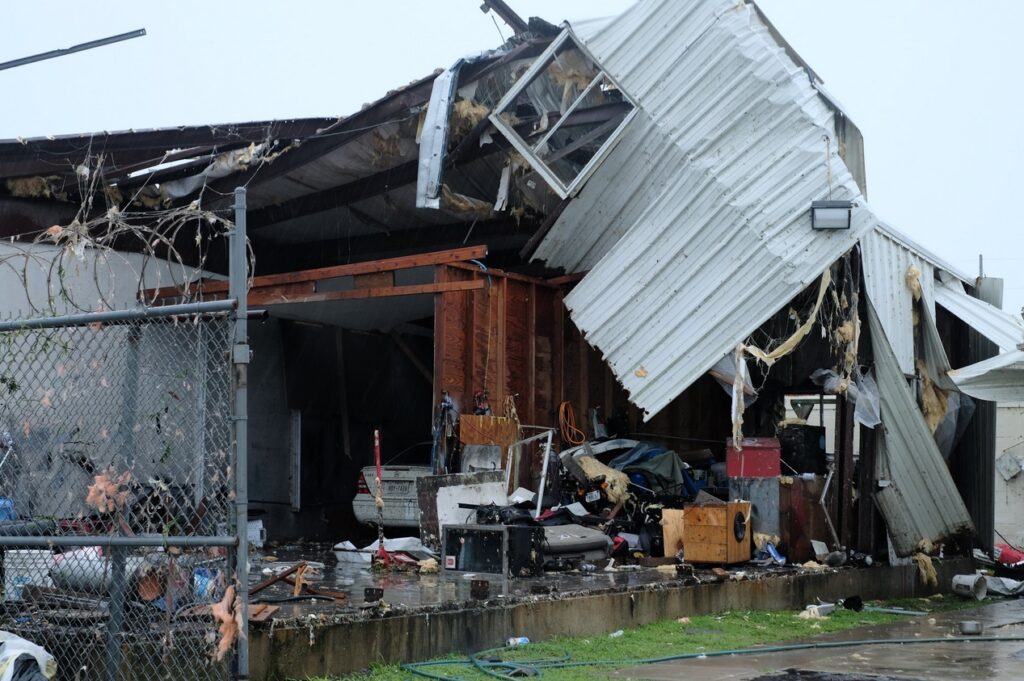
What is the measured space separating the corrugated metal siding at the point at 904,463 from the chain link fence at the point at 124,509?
10245mm

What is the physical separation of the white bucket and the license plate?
8.14m

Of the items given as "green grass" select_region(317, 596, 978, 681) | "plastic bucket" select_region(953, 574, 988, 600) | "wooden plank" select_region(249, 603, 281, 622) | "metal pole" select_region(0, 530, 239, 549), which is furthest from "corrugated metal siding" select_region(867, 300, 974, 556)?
"metal pole" select_region(0, 530, 239, 549)

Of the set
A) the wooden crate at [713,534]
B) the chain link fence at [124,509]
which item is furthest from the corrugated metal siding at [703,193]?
the chain link fence at [124,509]

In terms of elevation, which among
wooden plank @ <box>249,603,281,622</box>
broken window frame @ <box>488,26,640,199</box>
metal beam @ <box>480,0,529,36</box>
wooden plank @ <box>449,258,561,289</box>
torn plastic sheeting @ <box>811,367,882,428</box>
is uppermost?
metal beam @ <box>480,0,529,36</box>

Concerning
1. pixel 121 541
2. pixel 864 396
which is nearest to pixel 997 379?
pixel 864 396

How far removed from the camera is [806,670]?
7938 millimetres

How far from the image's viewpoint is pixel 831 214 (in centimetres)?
1341

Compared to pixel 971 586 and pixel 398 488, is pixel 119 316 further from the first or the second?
pixel 971 586

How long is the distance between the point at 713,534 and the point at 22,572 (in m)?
7.75

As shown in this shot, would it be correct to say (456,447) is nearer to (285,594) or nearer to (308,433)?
(308,433)

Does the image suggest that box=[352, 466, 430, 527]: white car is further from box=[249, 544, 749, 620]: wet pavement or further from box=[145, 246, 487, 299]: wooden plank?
box=[145, 246, 487, 299]: wooden plank

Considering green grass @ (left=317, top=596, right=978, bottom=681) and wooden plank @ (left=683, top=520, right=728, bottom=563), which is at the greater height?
wooden plank @ (left=683, top=520, right=728, bottom=563)

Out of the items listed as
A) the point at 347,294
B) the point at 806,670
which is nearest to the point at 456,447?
the point at 347,294

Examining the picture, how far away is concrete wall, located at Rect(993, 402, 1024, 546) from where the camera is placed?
28.4m
